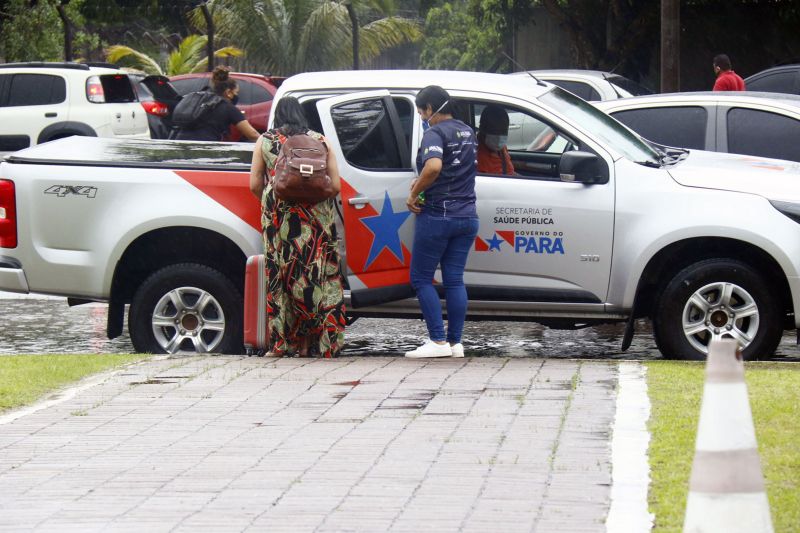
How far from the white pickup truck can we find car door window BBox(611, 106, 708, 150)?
4.31 feet

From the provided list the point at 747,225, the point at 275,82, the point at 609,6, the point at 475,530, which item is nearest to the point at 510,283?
the point at 747,225

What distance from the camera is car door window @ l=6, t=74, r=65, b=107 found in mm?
20078

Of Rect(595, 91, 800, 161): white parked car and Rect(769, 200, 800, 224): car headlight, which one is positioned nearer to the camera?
Rect(769, 200, 800, 224): car headlight

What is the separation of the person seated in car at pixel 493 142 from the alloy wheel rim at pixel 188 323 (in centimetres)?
194

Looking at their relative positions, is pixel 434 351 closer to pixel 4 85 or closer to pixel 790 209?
pixel 790 209

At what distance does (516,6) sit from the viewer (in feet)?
102

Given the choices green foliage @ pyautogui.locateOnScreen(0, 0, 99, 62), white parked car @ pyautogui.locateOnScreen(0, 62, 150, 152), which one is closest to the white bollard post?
white parked car @ pyautogui.locateOnScreen(0, 62, 150, 152)

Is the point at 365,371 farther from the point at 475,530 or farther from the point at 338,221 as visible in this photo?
the point at 475,530

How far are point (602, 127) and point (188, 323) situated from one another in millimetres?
2945

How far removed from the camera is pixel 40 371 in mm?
7758

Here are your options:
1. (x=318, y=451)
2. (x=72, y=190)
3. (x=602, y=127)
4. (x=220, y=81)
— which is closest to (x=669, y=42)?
(x=220, y=81)

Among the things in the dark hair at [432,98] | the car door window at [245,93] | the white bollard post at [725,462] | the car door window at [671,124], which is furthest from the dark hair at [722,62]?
the white bollard post at [725,462]

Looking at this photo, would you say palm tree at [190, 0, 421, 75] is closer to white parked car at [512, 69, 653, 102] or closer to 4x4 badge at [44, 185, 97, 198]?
white parked car at [512, 69, 653, 102]

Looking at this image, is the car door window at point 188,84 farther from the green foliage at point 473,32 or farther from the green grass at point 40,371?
the green grass at point 40,371
